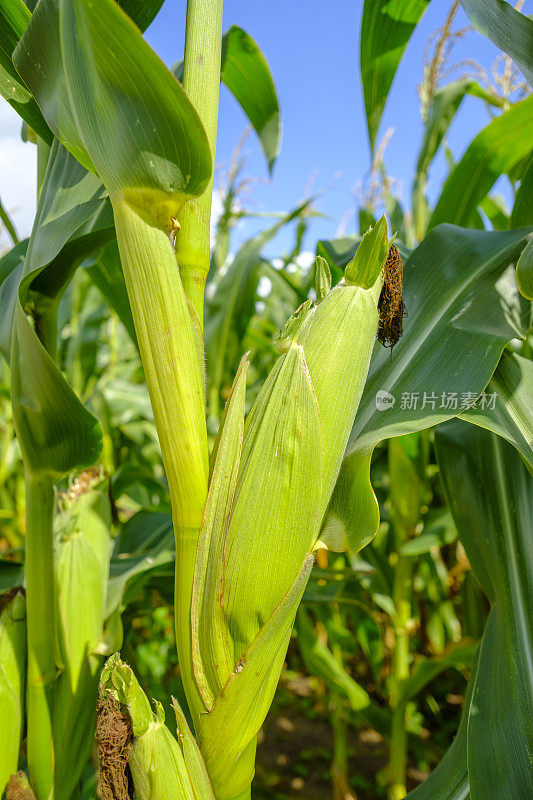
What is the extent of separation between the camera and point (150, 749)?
1.35ft

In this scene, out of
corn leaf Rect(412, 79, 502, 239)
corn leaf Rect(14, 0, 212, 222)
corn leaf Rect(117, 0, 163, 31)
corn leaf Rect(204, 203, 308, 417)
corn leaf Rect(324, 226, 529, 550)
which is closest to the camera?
corn leaf Rect(14, 0, 212, 222)

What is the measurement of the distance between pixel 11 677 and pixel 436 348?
0.68 metres

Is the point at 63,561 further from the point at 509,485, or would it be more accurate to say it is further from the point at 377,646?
the point at 377,646

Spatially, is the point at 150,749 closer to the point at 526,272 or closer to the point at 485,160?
the point at 526,272

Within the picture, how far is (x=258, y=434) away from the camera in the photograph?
1.46 feet

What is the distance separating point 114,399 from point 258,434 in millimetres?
1337

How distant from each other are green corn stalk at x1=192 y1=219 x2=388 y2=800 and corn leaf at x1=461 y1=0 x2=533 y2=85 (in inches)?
19.7

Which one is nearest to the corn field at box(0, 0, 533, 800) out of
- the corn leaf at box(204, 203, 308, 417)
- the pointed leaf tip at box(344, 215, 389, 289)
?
the pointed leaf tip at box(344, 215, 389, 289)

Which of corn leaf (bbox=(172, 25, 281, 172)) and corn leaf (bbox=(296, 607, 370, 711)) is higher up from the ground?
corn leaf (bbox=(172, 25, 281, 172))

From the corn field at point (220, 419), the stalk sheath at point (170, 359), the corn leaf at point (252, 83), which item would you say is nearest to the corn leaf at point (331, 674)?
the corn field at point (220, 419)

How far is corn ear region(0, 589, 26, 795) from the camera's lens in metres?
0.63

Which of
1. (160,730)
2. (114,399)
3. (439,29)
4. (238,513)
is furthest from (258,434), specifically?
(439,29)

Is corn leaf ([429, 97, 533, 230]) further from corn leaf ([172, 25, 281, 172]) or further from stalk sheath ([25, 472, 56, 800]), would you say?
stalk sheath ([25, 472, 56, 800])

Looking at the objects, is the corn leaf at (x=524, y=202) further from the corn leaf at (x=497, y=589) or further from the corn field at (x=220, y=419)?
the corn leaf at (x=497, y=589)
